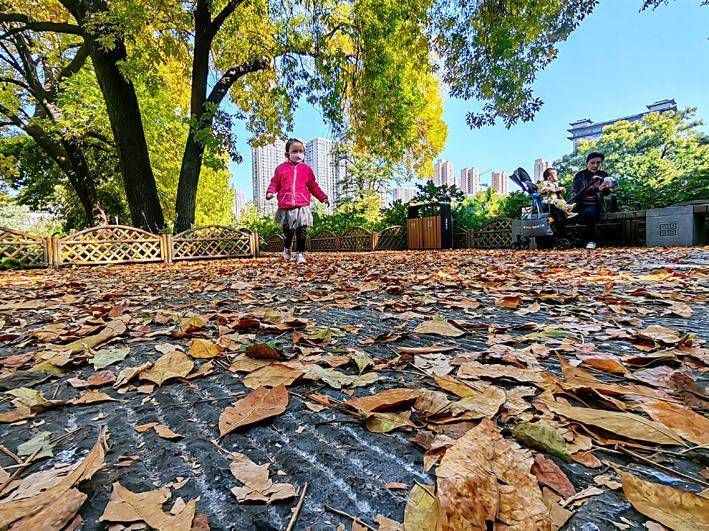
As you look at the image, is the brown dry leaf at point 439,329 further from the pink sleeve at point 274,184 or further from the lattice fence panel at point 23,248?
the lattice fence panel at point 23,248

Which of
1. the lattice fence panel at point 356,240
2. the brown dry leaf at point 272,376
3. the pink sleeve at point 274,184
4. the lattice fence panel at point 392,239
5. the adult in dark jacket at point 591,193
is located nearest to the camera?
the brown dry leaf at point 272,376

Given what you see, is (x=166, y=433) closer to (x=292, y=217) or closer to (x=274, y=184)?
(x=292, y=217)

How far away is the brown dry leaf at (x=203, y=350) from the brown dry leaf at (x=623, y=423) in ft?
3.49

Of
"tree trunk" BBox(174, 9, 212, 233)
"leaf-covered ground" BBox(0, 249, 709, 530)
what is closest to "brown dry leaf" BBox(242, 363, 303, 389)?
"leaf-covered ground" BBox(0, 249, 709, 530)

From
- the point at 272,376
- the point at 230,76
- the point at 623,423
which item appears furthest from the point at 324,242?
the point at 623,423

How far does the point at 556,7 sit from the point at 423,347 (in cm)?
712

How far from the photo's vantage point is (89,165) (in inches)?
512

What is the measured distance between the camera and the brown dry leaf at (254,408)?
2.56 feet

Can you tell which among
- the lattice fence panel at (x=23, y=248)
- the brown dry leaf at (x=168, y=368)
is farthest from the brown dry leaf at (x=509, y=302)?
the lattice fence panel at (x=23, y=248)

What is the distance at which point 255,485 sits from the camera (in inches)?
23.7

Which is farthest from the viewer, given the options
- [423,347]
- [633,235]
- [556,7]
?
[633,235]

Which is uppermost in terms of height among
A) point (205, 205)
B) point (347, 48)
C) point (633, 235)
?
point (347, 48)

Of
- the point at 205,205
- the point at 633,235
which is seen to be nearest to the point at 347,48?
the point at 633,235

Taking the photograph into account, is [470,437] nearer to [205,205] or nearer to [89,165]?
[89,165]
